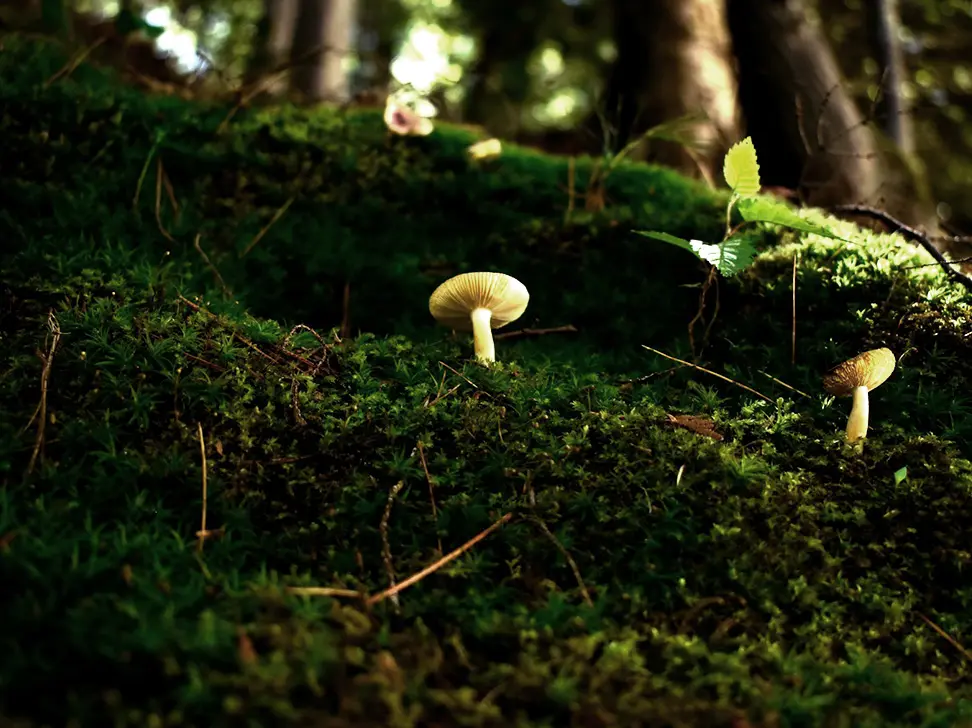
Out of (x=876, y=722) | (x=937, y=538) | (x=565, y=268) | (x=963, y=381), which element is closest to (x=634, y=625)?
(x=876, y=722)

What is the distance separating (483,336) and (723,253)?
1113 millimetres

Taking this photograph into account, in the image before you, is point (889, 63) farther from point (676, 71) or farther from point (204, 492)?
point (204, 492)

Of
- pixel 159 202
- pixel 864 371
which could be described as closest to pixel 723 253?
pixel 864 371

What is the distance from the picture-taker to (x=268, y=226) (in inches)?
150

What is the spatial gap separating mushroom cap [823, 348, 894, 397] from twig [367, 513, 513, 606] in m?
1.50

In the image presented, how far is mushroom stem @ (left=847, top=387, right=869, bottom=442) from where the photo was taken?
2701 millimetres

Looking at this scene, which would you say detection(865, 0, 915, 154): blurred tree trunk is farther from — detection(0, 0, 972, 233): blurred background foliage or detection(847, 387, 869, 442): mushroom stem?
detection(847, 387, 869, 442): mushroom stem

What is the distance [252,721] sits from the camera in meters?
1.55

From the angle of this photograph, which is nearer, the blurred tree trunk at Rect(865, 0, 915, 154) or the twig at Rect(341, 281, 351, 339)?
the twig at Rect(341, 281, 351, 339)

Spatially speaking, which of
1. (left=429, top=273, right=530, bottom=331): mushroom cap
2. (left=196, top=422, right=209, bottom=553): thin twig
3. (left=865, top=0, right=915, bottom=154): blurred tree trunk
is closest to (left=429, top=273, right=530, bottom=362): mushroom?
(left=429, top=273, right=530, bottom=331): mushroom cap

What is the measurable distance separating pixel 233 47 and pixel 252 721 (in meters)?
13.6

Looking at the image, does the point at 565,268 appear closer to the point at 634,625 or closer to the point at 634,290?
the point at 634,290

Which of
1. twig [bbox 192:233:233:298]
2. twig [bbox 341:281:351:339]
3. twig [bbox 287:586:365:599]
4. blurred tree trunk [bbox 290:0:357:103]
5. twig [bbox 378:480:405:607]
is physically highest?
blurred tree trunk [bbox 290:0:357:103]

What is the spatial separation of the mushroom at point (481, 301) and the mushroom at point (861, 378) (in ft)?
4.36
